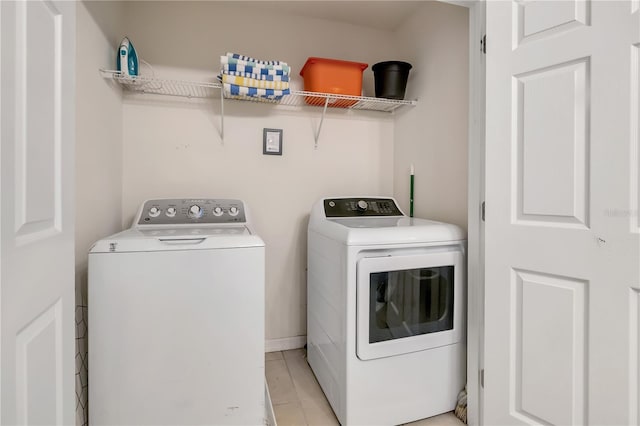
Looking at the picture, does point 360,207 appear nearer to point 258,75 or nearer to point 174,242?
point 258,75

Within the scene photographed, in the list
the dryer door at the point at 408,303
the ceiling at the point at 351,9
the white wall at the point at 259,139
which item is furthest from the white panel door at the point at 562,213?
the white wall at the point at 259,139

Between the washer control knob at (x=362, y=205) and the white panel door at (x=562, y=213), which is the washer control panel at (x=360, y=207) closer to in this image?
the washer control knob at (x=362, y=205)

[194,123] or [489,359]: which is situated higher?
[194,123]

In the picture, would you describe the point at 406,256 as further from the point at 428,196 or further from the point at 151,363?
the point at 151,363

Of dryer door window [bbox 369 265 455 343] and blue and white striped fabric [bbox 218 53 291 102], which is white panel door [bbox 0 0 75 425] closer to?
blue and white striped fabric [bbox 218 53 291 102]

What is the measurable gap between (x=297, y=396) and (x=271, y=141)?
163cm

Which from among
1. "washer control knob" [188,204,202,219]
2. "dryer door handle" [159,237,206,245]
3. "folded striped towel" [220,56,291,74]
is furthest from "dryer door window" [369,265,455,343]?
"folded striped towel" [220,56,291,74]

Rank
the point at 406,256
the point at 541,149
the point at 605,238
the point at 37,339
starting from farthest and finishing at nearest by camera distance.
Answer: the point at 406,256 < the point at 541,149 < the point at 605,238 < the point at 37,339

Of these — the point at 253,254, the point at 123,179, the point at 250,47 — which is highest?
the point at 250,47

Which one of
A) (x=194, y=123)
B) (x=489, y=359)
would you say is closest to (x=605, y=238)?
(x=489, y=359)

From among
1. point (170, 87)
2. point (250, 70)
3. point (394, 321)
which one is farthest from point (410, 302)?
point (170, 87)

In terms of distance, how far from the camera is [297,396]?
5.79 feet

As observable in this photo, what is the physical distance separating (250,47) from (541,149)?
1.90 meters

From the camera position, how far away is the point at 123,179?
77.7 inches
